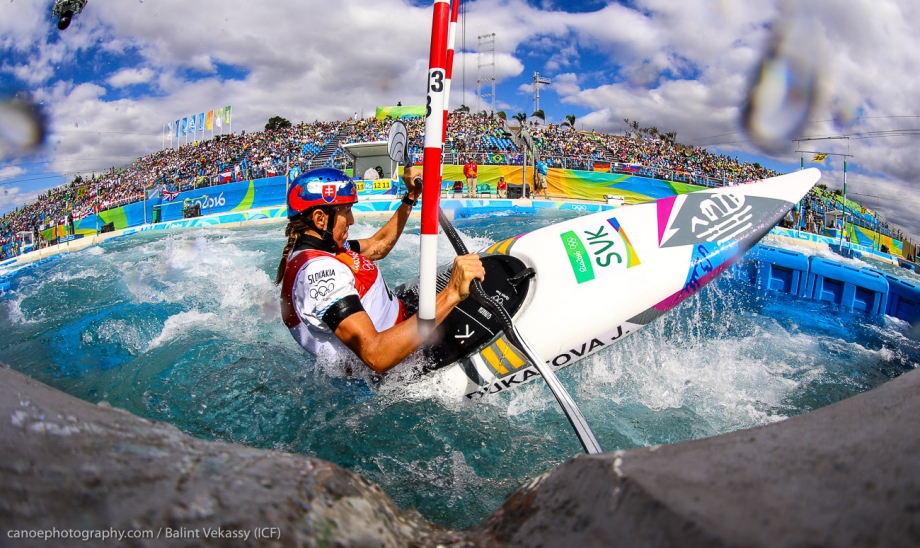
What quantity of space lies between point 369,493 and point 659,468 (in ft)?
2.22

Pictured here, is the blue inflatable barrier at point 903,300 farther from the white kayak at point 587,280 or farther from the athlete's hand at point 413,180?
the athlete's hand at point 413,180

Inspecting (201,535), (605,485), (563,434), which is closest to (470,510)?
(563,434)

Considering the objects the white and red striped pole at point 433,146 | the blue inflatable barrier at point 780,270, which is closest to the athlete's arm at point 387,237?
the white and red striped pole at point 433,146

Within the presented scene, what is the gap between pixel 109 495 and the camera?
32.3 inches

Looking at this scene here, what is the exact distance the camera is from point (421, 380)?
11.0 ft

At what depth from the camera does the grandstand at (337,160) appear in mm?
22578

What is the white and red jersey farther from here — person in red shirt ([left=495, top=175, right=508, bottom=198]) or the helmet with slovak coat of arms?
person in red shirt ([left=495, top=175, right=508, bottom=198])

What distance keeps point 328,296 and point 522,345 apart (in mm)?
1139

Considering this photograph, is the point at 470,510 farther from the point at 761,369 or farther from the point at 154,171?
the point at 154,171

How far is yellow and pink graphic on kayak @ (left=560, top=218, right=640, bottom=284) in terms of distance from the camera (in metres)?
3.74

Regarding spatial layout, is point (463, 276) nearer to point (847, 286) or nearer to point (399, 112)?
point (847, 286)

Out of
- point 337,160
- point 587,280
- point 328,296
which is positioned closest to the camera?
point 328,296

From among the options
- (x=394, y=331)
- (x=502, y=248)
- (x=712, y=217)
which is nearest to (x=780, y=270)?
(x=712, y=217)

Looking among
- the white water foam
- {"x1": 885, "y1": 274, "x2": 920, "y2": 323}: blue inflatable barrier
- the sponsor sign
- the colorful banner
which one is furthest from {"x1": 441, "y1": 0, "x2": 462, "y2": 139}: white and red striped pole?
the colorful banner
